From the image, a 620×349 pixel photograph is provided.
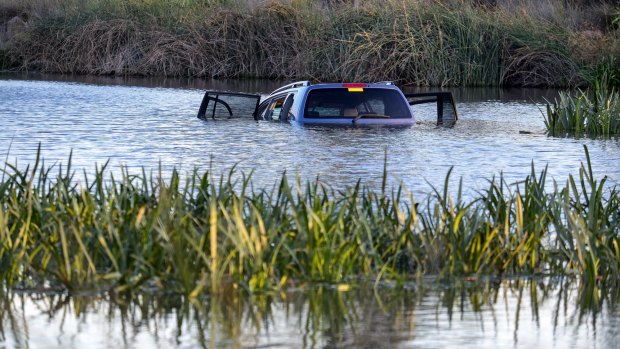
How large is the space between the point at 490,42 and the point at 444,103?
43.0ft

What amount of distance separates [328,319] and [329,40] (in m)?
28.7

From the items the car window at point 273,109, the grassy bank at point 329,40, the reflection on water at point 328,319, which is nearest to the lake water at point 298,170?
the reflection on water at point 328,319

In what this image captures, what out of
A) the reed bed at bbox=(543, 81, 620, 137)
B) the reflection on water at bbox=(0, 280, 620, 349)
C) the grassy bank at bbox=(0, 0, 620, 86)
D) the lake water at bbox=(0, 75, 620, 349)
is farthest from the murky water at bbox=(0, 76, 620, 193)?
the grassy bank at bbox=(0, 0, 620, 86)

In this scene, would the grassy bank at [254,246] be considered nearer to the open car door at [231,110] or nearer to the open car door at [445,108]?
Answer: the open car door at [445,108]

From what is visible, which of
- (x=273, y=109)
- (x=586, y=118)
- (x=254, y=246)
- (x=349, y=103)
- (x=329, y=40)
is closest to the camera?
(x=254, y=246)

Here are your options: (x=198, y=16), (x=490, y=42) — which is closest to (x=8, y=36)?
(x=198, y=16)

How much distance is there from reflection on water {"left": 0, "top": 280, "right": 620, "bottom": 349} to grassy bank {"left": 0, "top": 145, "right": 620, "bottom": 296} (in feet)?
0.61

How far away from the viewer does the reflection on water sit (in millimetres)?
6578

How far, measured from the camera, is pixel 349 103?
64.1ft

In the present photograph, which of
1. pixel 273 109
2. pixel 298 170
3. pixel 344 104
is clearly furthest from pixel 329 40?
pixel 298 170

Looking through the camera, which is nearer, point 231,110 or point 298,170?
point 298,170

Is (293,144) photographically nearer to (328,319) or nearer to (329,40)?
(328,319)

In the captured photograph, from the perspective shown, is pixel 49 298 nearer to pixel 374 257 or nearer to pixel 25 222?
pixel 25 222

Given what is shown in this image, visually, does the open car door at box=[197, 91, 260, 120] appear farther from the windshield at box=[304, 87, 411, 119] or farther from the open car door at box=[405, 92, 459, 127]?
the open car door at box=[405, 92, 459, 127]
